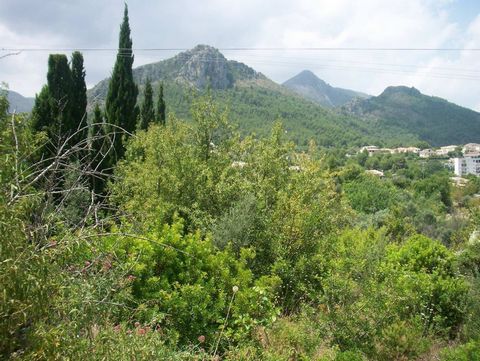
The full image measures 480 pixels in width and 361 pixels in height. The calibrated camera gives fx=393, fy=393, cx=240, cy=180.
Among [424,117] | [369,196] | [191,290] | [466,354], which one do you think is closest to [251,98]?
[369,196]

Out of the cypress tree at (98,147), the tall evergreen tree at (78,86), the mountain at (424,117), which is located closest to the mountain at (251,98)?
the mountain at (424,117)

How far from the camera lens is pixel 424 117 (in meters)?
176

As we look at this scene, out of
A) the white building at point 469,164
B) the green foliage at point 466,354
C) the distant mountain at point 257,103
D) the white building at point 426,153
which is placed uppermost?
the distant mountain at point 257,103

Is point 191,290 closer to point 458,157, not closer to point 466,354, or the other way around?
point 466,354

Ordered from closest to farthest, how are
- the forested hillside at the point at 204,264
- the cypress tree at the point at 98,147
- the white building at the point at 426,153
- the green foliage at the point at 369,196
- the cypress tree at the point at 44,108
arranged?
the forested hillside at the point at 204,264 < the cypress tree at the point at 98,147 < the cypress tree at the point at 44,108 < the green foliage at the point at 369,196 < the white building at the point at 426,153

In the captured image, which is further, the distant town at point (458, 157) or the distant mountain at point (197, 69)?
the distant mountain at point (197, 69)

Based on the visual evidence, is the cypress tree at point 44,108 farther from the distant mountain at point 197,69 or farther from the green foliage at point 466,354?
the distant mountain at point 197,69

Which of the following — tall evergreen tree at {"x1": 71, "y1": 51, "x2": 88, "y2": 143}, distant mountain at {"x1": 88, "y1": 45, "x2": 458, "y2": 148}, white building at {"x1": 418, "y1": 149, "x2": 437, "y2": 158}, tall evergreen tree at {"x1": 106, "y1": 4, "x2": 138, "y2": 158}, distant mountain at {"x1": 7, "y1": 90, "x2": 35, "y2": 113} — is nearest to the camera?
distant mountain at {"x1": 7, "y1": 90, "x2": 35, "y2": 113}

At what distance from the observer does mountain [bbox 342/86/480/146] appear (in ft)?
532

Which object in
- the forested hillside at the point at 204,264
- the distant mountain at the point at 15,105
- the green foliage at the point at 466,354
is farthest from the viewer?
the green foliage at the point at 466,354

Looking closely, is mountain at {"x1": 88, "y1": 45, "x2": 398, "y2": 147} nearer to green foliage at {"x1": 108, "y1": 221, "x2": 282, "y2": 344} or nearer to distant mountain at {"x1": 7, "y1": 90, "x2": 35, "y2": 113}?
distant mountain at {"x1": 7, "y1": 90, "x2": 35, "y2": 113}

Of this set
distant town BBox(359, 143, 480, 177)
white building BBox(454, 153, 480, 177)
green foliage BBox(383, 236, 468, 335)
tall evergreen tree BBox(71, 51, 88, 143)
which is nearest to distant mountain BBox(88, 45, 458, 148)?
distant town BBox(359, 143, 480, 177)

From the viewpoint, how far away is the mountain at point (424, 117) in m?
162

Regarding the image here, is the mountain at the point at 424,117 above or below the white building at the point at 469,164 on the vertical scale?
above
